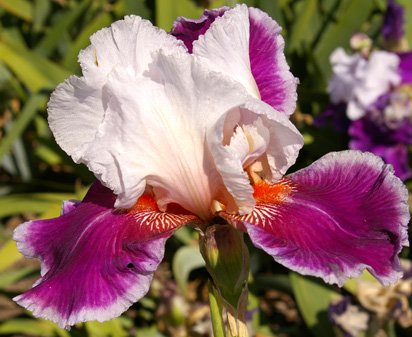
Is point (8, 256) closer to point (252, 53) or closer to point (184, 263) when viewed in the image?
point (184, 263)

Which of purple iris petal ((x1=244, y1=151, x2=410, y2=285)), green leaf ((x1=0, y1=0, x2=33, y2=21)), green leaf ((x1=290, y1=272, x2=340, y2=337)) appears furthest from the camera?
green leaf ((x1=0, y1=0, x2=33, y2=21))

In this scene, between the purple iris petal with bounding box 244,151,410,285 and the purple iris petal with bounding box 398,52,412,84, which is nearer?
the purple iris petal with bounding box 244,151,410,285

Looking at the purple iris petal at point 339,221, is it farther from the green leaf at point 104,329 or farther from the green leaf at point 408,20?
the green leaf at point 408,20

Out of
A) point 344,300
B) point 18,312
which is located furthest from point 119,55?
point 18,312

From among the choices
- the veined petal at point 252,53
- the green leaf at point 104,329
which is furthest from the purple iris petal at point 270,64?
the green leaf at point 104,329

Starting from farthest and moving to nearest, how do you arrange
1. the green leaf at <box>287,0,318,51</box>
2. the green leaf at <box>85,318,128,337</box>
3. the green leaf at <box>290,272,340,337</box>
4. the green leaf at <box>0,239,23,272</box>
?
the green leaf at <box>287,0,318,51</box> < the green leaf at <box>0,239,23,272</box> < the green leaf at <box>290,272,340,337</box> < the green leaf at <box>85,318,128,337</box>

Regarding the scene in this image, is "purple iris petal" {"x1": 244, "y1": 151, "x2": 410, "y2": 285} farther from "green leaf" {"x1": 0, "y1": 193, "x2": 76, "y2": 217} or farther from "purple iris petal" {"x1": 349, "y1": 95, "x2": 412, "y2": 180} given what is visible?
"green leaf" {"x1": 0, "y1": 193, "x2": 76, "y2": 217}

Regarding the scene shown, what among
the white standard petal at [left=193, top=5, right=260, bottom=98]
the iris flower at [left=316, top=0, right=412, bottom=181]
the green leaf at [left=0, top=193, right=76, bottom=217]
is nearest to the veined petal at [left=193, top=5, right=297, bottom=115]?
the white standard petal at [left=193, top=5, right=260, bottom=98]
